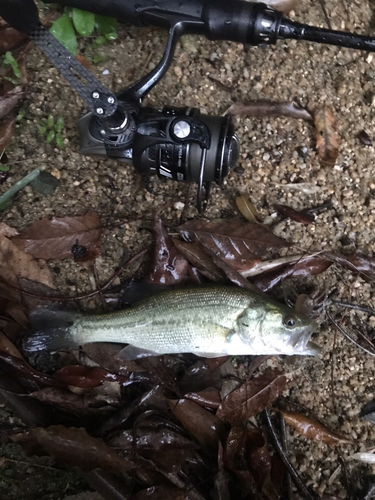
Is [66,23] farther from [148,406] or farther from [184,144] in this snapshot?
[148,406]

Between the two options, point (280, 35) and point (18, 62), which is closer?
point (280, 35)

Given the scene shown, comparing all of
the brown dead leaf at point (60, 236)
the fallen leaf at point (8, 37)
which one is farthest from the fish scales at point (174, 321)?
the fallen leaf at point (8, 37)

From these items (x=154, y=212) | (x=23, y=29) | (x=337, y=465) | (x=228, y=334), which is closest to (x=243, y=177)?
(x=154, y=212)

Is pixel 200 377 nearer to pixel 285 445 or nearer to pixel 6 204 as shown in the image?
A: pixel 285 445

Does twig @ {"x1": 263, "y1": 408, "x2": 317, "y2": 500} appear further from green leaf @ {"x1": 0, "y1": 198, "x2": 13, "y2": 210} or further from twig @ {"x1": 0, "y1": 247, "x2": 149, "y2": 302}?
green leaf @ {"x1": 0, "y1": 198, "x2": 13, "y2": 210}

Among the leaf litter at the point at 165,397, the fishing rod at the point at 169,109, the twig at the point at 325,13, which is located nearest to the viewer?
the fishing rod at the point at 169,109

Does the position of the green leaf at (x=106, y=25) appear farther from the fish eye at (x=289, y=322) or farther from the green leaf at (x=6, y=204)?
the fish eye at (x=289, y=322)
